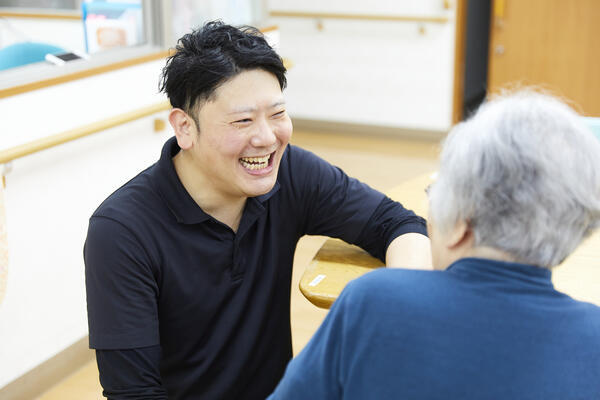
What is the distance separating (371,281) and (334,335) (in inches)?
3.1

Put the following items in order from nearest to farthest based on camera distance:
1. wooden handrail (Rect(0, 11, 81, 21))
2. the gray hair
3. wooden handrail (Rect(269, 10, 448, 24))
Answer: the gray hair
wooden handrail (Rect(0, 11, 81, 21))
wooden handrail (Rect(269, 10, 448, 24))

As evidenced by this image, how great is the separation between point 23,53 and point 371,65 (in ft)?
10.6

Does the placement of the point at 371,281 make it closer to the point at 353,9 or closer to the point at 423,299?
the point at 423,299

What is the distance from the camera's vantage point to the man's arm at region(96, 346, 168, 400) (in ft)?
4.45

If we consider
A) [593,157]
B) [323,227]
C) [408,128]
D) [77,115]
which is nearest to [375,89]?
[408,128]

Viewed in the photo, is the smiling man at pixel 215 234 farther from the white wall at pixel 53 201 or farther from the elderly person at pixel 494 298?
the white wall at pixel 53 201

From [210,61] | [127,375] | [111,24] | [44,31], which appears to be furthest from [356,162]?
[127,375]

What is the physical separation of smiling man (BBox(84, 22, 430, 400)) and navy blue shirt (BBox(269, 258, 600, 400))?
560mm

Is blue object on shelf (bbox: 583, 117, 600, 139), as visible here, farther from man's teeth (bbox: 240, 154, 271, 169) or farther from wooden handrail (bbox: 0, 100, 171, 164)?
wooden handrail (bbox: 0, 100, 171, 164)

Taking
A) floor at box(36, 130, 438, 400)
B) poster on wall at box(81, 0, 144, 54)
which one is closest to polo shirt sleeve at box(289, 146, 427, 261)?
floor at box(36, 130, 438, 400)

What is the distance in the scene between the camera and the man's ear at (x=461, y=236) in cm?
94

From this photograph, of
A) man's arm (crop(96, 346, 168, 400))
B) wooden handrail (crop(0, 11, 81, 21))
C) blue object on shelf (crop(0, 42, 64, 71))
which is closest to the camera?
man's arm (crop(96, 346, 168, 400))

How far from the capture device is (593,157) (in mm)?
900

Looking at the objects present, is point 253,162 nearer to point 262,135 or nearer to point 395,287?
point 262,135
